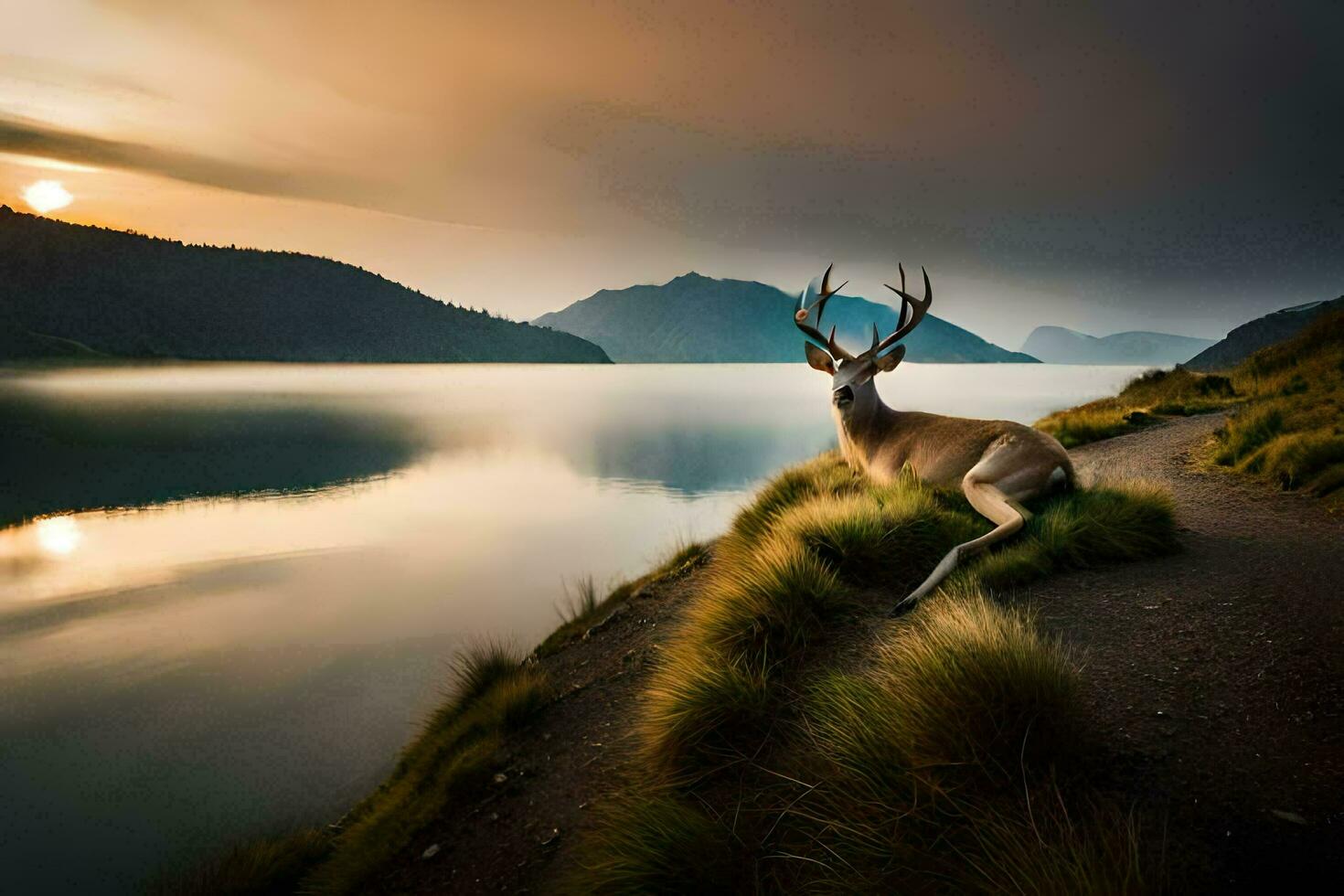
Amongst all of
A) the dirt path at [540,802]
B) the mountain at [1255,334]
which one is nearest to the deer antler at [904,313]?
the dirt path at [540,802]

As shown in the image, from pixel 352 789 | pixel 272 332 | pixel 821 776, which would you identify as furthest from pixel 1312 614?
pixel 272 332

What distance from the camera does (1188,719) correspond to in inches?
119

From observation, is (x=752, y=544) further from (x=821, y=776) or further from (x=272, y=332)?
(x=272, y=332)

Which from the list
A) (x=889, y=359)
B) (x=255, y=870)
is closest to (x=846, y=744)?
(x=255, y=870)

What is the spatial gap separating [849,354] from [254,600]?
13942 millimetres

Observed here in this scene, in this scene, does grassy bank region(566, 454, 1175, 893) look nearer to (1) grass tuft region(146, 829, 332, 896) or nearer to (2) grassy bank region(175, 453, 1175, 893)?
(2) grassy bank region(175, 453, 1175, 893)

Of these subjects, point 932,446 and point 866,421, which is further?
point 866,421

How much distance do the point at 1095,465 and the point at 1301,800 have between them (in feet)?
28.7

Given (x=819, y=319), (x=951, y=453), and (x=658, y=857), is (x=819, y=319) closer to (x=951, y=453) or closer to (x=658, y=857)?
(x=951, y=453)

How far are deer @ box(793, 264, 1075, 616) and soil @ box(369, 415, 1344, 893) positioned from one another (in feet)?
3.28

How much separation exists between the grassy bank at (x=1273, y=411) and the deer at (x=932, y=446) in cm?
283

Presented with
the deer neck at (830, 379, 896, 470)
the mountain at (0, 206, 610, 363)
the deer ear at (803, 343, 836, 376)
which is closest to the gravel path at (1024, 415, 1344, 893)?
the deer neck at (830, 379, 896, 470)

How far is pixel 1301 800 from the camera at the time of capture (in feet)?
7.93

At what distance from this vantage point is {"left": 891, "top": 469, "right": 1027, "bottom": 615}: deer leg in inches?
193
